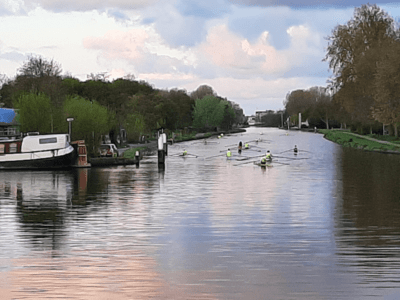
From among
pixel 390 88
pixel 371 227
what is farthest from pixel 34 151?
pixel 390 88

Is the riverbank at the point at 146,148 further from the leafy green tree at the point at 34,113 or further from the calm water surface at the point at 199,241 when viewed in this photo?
the calm water surface at the point at 199,241

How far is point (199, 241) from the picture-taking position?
21.1 m

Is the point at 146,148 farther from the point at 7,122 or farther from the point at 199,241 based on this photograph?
the point at 199,241

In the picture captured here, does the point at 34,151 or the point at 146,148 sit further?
the point at 146,148

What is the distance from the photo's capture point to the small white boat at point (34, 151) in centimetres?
5891

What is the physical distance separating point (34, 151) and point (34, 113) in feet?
43.7

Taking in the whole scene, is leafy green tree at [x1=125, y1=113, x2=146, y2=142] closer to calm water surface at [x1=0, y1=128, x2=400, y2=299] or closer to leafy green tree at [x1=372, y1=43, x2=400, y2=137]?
leafy green tree at [x1=372, y1=43, x2=400, y2=137]

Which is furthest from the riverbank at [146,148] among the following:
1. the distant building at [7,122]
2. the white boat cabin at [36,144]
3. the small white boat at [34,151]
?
the distant building at [7,122]

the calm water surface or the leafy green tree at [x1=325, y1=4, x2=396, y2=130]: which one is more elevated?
the leafy green tree at [x1=325, y1=4, x2=396, y2=130]

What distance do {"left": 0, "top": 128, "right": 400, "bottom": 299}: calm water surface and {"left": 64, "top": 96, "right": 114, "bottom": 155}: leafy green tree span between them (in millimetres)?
25039

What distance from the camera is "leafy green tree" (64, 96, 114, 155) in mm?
70062

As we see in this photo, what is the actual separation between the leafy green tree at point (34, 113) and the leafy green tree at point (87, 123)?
240cm

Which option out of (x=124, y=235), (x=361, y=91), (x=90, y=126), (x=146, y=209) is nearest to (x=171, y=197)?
(x=146, y=209)

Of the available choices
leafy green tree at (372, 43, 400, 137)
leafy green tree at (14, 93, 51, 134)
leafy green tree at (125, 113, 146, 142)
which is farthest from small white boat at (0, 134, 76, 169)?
leafy green tree at (125, 113, 146, 142)
